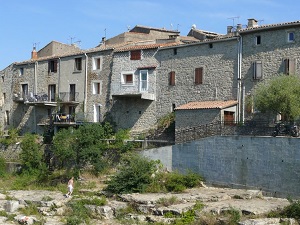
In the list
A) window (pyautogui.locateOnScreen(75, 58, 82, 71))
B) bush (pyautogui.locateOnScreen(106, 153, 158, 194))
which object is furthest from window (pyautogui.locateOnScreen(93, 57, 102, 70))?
bush (pyautogui.locateOnScreen(106, 153, 158, 194))

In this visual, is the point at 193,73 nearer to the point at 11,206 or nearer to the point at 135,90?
the point at 135,90

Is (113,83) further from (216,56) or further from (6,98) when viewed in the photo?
(6,98)

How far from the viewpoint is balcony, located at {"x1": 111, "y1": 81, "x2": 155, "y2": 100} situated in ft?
144

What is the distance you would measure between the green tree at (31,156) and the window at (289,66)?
20801 millimetres

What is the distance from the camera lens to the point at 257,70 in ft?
123

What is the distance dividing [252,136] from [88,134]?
13.5m

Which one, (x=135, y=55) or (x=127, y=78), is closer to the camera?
(x=135, y=55)

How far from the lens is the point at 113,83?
46.5 metres

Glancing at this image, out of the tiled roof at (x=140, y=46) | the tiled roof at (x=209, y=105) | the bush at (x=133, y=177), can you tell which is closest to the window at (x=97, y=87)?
the tiled roof at (x=140, y=46)

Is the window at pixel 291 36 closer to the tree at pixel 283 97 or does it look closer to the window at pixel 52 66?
the tree at pixel 283 97

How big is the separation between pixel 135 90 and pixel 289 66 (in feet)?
45.6

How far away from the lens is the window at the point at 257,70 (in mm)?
37344

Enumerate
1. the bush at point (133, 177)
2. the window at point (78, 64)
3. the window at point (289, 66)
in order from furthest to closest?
the window at point (78, 64), the window at point (289, 66), the bush at point (133, 177)

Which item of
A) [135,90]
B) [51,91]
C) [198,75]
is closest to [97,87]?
[135,90]
